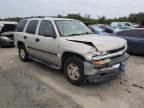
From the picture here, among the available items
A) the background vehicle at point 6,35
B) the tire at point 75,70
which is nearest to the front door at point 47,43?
the tire at point 75,70

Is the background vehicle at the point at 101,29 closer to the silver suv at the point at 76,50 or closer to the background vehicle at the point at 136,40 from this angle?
the background vehicle at the point at 136,40

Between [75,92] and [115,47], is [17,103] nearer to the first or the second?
[75,92]

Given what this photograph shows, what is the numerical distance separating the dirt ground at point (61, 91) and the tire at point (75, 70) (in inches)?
6.8

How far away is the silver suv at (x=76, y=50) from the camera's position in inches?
195

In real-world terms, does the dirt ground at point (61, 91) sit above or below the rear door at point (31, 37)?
below

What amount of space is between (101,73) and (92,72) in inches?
9.7

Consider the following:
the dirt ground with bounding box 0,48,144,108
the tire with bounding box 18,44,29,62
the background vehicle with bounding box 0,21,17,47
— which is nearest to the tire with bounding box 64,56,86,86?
the dirt ground with bounding box 0,48,144,108

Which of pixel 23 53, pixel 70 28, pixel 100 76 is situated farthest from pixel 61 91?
pixel 23 53

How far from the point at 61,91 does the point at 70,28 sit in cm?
215

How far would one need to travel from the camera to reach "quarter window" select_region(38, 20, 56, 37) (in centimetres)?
621

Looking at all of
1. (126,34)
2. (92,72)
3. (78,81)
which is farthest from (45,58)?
(126,34)

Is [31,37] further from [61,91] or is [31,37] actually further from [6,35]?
[6,35]

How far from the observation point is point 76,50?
16.9 feet

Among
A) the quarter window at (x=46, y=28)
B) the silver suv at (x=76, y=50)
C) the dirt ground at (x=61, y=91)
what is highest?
the quarter window at (x=46, y=28)
